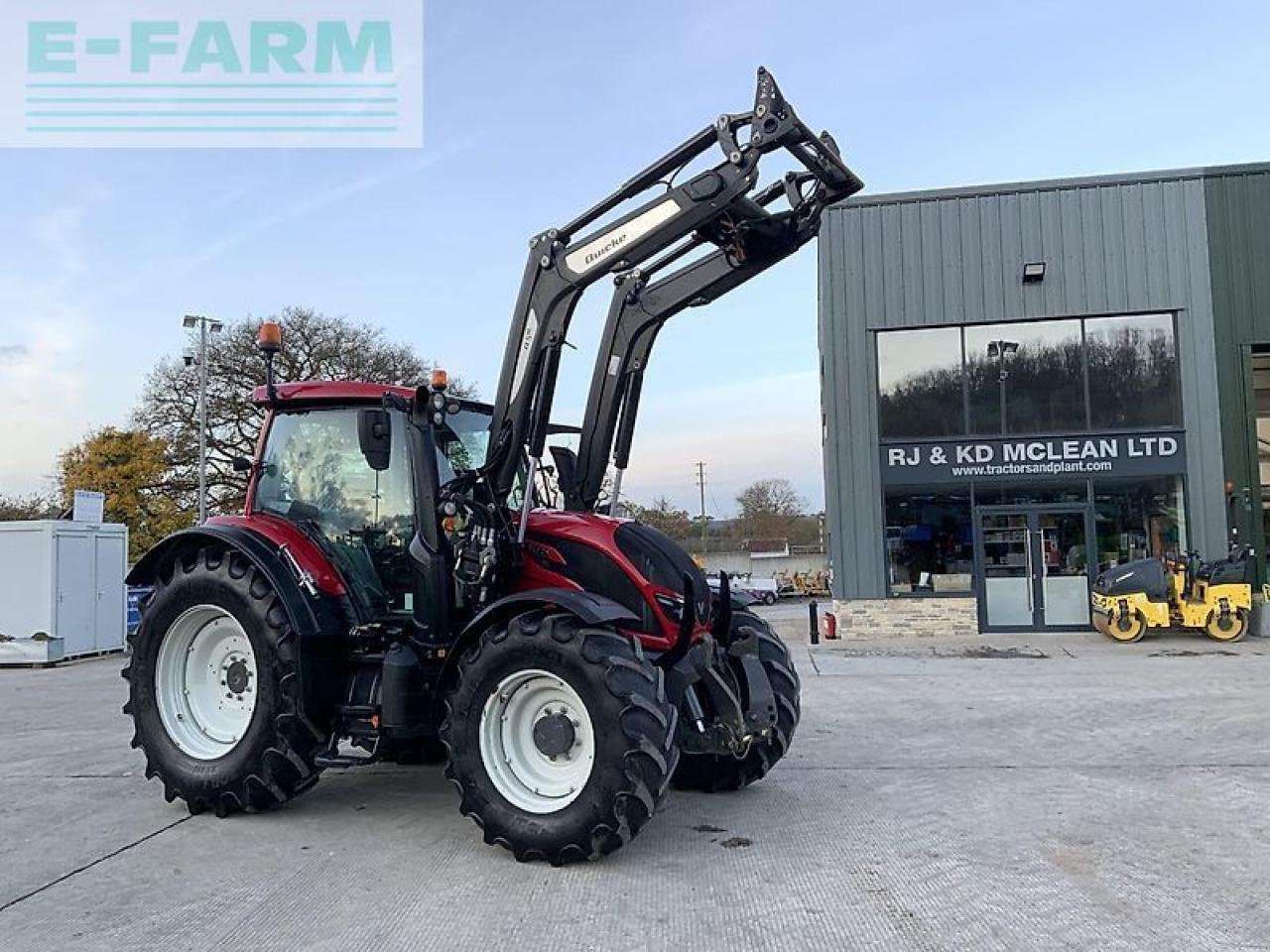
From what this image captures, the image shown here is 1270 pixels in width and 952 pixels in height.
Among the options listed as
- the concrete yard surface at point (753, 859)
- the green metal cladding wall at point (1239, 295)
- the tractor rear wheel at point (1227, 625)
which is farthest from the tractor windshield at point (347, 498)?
the green metal cladding wall at point (1239, 295)

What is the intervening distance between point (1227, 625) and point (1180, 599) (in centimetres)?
72

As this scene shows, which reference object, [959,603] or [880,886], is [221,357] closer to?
[959,603]

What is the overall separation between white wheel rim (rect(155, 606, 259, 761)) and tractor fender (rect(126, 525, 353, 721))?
1.51 feet

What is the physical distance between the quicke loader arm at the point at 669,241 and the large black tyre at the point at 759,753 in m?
1.79

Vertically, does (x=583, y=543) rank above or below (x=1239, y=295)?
below

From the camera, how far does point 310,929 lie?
13.7 ft

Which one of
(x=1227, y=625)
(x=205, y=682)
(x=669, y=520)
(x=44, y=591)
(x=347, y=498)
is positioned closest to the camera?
(x=347, y=498)

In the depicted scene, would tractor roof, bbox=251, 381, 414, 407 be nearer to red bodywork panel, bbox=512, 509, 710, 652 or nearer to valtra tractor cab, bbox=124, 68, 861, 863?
valtra tractor cab, bbox=124, 68, 861, 863

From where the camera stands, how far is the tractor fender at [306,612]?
564 cm

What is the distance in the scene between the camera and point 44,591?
53.9 feet

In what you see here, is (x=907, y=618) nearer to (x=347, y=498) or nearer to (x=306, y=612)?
(x=347, y=498)

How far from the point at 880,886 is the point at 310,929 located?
2419mm

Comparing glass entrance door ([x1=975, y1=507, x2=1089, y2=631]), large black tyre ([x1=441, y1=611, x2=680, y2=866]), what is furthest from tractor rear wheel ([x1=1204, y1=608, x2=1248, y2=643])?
large black tyre ([x1=441, y1=611, x2=680, y2=866])

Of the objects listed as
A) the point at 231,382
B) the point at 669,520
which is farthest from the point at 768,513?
the point at 231,382
